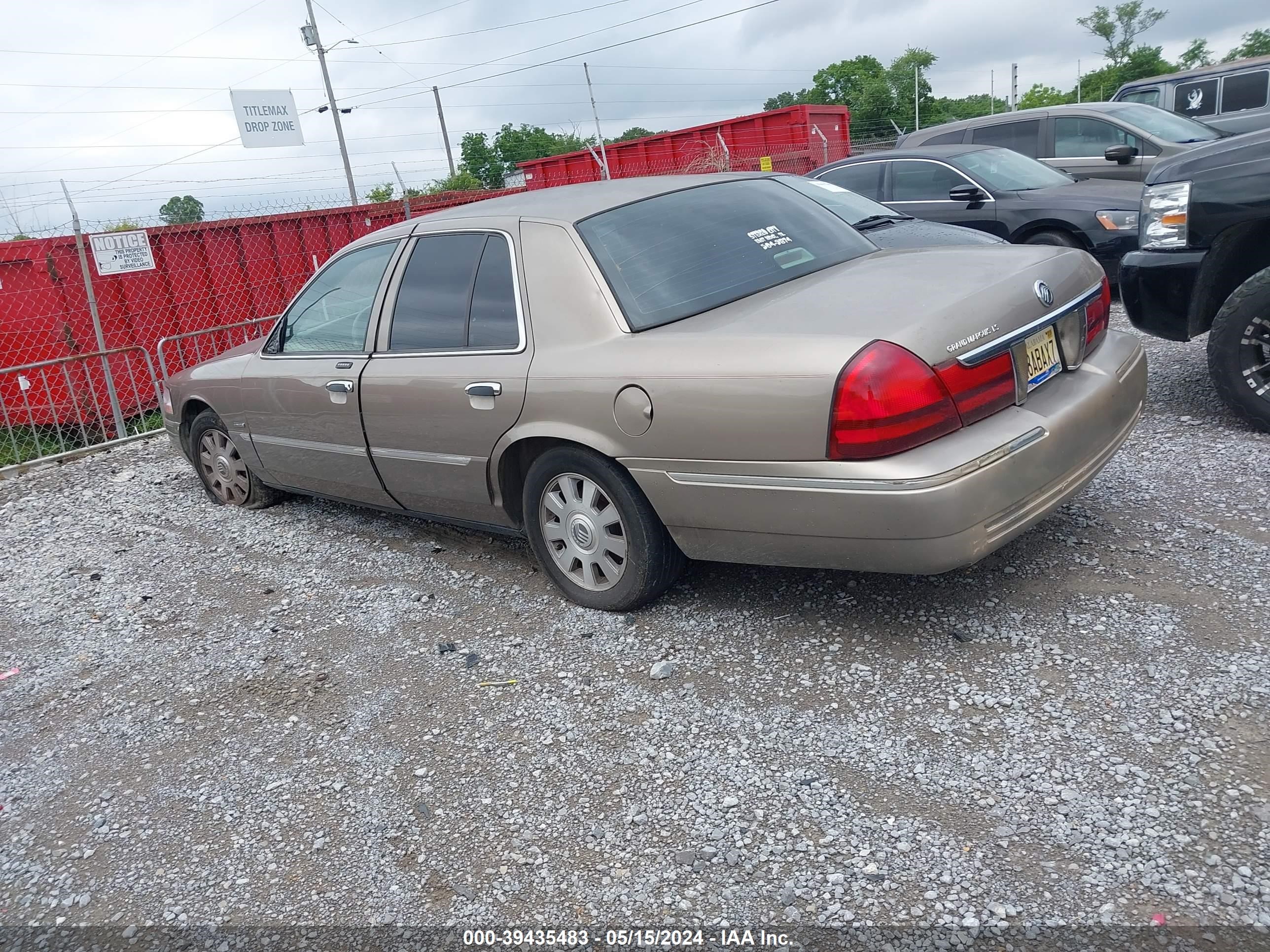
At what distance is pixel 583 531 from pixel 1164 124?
9.40 m

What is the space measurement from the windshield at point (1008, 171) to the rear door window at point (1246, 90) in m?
6.69

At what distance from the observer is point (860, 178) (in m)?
9.54

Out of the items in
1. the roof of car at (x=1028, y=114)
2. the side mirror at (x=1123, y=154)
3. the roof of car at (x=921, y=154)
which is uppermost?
the roof of car at (x=1028, y=114)

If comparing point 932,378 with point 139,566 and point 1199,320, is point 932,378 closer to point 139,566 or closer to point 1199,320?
point 1199,320

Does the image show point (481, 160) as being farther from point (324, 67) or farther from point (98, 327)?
point (98, 327)

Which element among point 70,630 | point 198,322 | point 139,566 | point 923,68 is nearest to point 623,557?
point 70,630

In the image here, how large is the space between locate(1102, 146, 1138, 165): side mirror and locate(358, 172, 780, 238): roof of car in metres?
6.32

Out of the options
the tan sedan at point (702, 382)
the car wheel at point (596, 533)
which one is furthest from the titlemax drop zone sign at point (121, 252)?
the car wheel at point (596, 533)

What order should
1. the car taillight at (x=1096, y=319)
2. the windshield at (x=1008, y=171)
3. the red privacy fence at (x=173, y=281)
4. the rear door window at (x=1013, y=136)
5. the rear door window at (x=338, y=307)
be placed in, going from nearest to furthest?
the car taillight at (x=1096, y=319), the rear door window at (x=338, y=307), the windshield at (x=1008, y=171), the red privacy fence at (x=173, y=281), the rear door window at (x=1013, y=136)

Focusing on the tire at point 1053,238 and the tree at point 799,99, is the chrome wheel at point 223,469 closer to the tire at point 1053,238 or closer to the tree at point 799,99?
the tire at point 1053,238

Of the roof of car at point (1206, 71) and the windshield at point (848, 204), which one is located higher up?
the roof of car at point (1206, 71)

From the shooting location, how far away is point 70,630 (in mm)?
4691

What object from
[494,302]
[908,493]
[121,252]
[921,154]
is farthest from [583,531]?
[121,252]

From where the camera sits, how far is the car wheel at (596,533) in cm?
362
